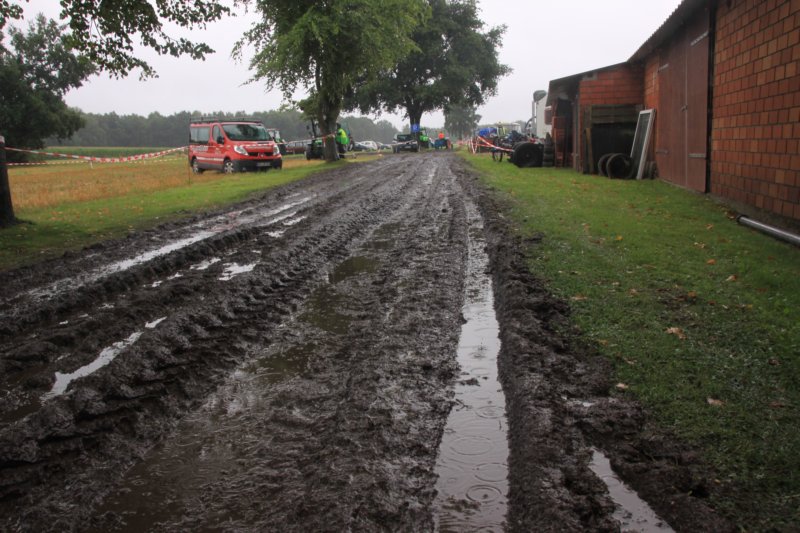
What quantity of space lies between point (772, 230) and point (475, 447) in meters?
6.69

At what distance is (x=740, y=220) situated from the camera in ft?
29.0

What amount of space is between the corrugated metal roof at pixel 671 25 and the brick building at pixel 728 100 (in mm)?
26

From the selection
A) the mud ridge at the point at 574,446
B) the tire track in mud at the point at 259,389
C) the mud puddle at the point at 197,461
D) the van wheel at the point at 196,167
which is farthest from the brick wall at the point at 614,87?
the mud puddle at the point at 197,461

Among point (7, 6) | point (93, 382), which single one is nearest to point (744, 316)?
point (93, 382)

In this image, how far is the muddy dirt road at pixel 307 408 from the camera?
2.55m

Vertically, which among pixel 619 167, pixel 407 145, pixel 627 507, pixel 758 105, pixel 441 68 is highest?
pixel 441 68

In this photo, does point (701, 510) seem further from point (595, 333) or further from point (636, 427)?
point (595, 333)

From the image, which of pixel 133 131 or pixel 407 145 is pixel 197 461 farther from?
pixel 133 131

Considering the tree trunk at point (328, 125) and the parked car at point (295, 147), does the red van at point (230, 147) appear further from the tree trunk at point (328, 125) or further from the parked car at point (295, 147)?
the parked car at point (295, 147)

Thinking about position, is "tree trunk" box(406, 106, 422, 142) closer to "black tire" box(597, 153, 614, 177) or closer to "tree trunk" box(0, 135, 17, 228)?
"black tire" box(597, 153, 614, 177)

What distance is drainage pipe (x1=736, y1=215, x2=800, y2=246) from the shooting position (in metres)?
7.28

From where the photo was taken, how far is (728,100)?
1066 cm

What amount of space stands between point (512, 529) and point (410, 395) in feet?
4.19

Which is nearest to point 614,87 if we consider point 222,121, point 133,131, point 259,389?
point 222,121
